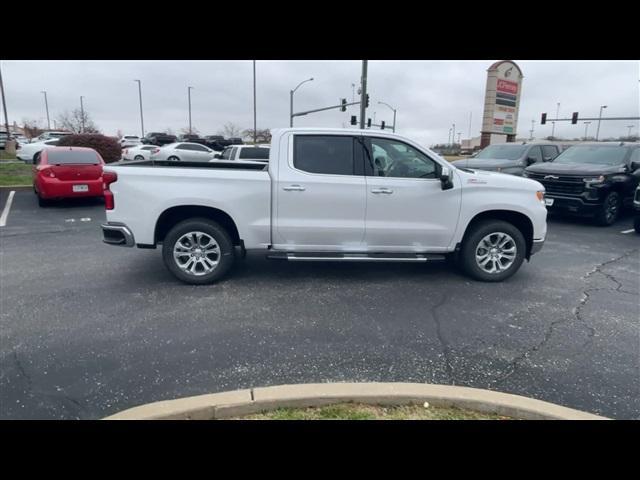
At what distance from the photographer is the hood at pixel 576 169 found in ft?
29.5

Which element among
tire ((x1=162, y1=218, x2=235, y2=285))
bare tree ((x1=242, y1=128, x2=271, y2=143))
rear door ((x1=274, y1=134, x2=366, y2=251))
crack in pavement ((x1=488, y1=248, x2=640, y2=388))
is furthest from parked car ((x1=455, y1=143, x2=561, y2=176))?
bare tree ((x1=242, y1=128, x2=271, y2=143))

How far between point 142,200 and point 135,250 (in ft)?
7.44

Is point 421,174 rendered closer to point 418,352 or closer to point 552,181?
point 418,352

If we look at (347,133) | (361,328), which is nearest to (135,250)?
Answer: (347,133)

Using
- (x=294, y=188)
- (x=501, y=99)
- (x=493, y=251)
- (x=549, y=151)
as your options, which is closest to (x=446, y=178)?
(x=493, y=251)

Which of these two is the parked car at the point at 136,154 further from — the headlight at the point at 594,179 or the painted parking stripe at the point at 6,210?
the headlight at the point at 594,179

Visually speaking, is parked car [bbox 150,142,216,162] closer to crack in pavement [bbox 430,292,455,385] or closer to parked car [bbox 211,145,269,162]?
parked car [bbox 211,145,269,162]

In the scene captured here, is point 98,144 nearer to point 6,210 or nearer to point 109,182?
point 6,210

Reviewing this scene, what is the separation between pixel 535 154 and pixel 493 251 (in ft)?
28.1

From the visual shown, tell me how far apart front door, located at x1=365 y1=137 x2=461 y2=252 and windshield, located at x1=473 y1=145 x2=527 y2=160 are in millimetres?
8128

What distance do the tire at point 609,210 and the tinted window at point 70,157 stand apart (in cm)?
1202

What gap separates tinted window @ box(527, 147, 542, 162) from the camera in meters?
12.0

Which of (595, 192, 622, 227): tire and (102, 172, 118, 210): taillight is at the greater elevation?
(102, 172, 118, 210): taillight

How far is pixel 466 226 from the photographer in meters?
5.18
